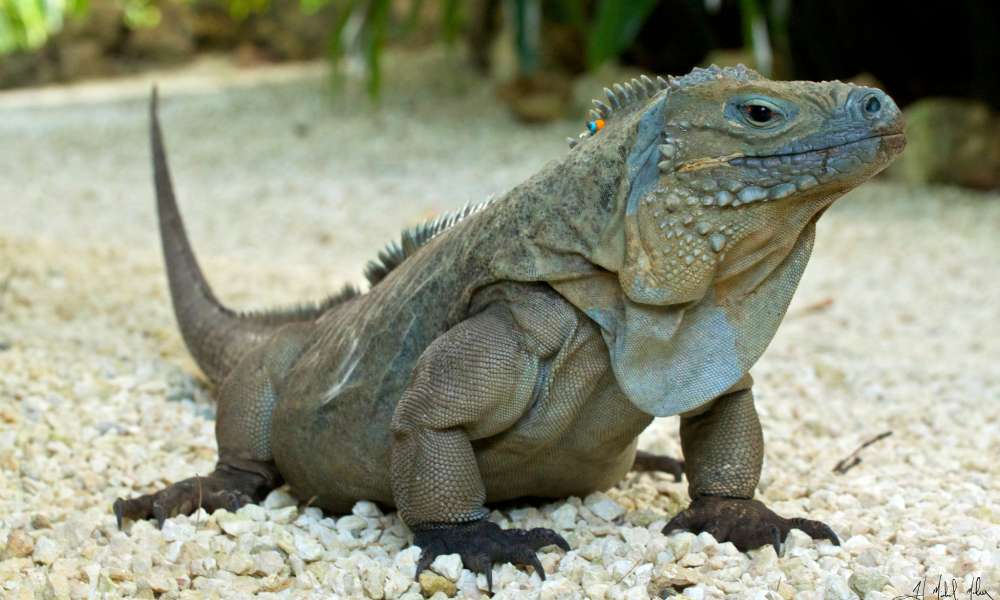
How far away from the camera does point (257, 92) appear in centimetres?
1723

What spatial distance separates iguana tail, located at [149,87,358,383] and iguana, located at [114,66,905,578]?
119 cm

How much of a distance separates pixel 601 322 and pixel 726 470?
2.53 ft

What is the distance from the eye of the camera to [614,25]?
1214 cm

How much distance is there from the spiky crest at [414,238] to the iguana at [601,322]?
5.9 inches

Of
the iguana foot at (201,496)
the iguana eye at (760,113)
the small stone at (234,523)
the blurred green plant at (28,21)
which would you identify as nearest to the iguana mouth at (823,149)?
the iguana eye at (760,113)

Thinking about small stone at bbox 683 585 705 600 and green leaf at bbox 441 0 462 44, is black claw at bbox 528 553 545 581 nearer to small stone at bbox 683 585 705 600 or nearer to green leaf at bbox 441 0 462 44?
small stone at bbox 683 585 705 600

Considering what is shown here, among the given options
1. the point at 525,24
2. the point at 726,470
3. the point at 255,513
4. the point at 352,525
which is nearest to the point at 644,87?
the point at 726,470

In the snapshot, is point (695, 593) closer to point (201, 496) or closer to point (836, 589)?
point (836, 589)

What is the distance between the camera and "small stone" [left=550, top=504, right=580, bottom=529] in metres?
3.94

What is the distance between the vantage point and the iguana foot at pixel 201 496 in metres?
4.05

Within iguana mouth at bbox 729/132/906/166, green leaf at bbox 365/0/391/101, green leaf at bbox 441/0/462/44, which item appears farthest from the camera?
green leaf at bbox 441/0/462/44

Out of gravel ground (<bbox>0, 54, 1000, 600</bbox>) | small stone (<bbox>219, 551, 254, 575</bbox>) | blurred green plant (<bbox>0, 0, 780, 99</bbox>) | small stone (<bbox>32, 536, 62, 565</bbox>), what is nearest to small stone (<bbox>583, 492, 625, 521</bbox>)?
gravel ground (<bbox>0, 54, 1000, 600</bbox>)

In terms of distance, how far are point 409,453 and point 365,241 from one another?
672cm

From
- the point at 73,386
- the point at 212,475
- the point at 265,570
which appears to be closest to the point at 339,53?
the point at 73,386
